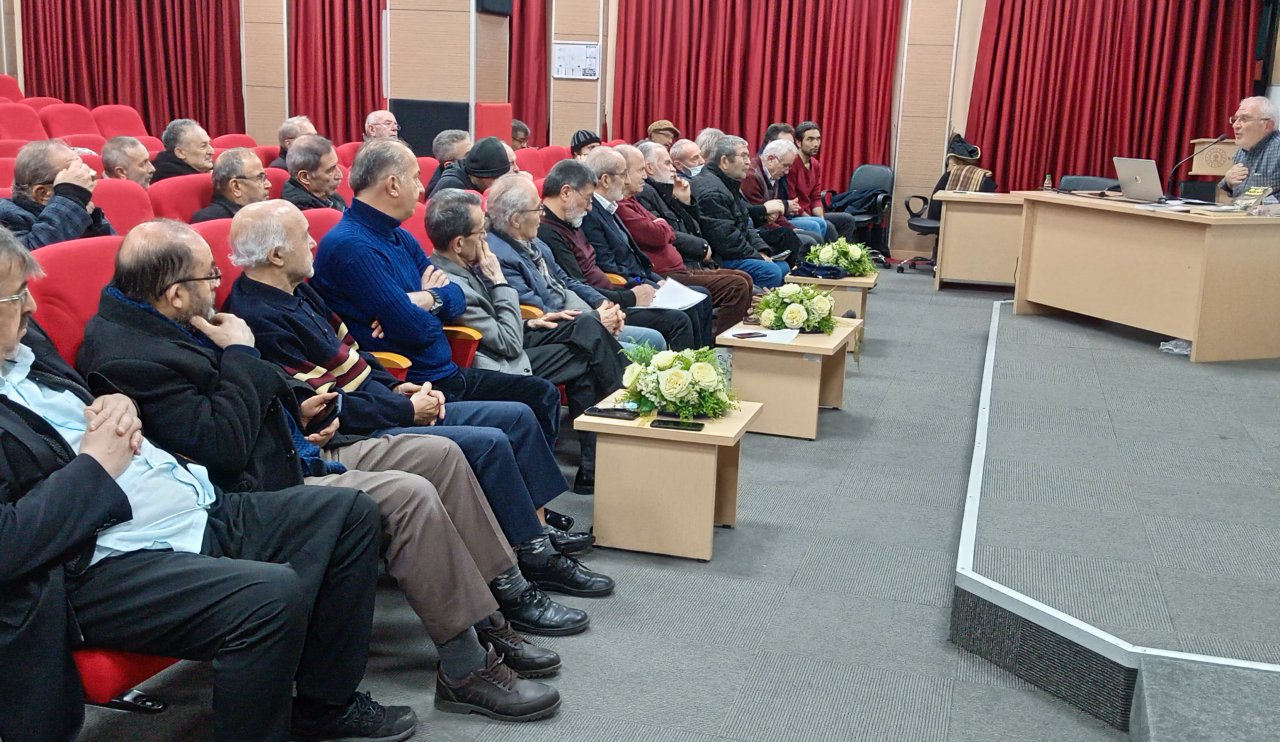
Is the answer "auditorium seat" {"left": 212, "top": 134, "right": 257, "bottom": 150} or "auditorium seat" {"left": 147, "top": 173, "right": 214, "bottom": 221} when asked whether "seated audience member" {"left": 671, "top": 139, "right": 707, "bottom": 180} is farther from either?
"auditorium seat" {"left": 147, "top": 173, "right": 214, "bottom": 221}

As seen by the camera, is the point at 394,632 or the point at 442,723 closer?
the point at 442,723

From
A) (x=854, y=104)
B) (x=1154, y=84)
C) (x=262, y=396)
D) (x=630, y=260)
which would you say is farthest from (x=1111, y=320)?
(x=262, y=396)

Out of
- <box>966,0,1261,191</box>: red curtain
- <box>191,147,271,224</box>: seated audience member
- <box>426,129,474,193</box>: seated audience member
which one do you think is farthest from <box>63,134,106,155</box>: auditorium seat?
<box>966,0,1261,191</box>: red curtain

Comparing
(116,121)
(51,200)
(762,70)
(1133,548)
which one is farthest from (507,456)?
(762,70)

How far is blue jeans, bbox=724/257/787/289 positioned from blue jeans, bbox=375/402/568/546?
328 centimetres

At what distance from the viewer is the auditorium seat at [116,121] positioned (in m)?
7.96

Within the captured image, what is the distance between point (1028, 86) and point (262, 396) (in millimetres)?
7931

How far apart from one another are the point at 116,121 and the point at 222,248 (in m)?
5.84

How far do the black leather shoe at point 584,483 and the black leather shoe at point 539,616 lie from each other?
1.03 metres

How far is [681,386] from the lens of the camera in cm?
341

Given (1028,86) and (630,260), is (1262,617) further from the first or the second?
(1028,86)

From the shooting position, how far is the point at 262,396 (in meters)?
2.39

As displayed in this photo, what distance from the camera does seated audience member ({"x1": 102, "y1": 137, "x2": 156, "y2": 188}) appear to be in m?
4.79

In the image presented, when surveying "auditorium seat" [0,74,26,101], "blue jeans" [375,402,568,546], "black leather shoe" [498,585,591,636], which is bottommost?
"black leather shoe" [498,585,591,636]
